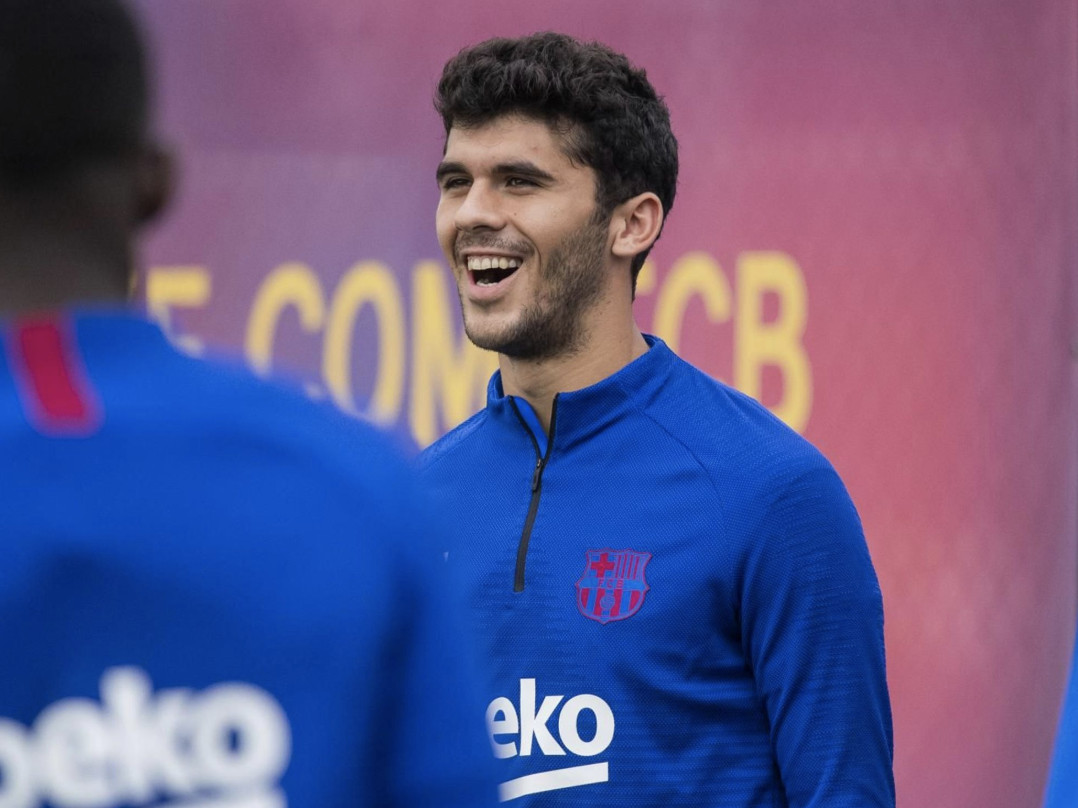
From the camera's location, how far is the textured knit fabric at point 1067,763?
1979 millimetres

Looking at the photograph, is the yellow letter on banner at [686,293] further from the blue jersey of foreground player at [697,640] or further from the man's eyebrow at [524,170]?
the blue jersey of foreground player at [697,640]

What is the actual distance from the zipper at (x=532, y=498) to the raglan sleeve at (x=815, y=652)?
1.00ft

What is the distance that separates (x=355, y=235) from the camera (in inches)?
170

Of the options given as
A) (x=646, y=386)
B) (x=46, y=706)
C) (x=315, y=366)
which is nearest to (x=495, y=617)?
(x=646, y=386)

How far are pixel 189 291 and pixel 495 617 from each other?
2107mm

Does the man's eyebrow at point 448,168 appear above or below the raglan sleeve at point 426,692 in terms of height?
above

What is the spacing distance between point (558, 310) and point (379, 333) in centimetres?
182

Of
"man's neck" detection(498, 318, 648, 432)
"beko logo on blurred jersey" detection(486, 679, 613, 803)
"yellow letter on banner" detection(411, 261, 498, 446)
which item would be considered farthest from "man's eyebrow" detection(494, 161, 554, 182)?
"yellow letter on banner" detection(411, 261, 498, 446)

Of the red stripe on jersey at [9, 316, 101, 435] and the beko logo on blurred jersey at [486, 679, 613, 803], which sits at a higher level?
the red stripe on jersey at [9, 316, 101, 435]

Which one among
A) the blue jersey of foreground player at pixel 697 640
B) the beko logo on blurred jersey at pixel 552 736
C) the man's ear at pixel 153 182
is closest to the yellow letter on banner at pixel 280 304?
the blue jersey of foreground player at pixel 697 640

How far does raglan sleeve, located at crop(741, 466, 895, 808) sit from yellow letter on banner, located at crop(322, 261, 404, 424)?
84.1 inches

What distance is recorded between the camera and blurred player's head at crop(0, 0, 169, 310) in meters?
0.99

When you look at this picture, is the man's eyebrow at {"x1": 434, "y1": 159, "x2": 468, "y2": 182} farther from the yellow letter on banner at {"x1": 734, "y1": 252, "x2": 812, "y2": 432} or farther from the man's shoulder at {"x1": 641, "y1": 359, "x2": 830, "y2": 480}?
the yellow letter on banner at {"x1": 734, "y1": 252, "x2": 812, "y2": 432}

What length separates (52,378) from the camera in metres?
1.00
